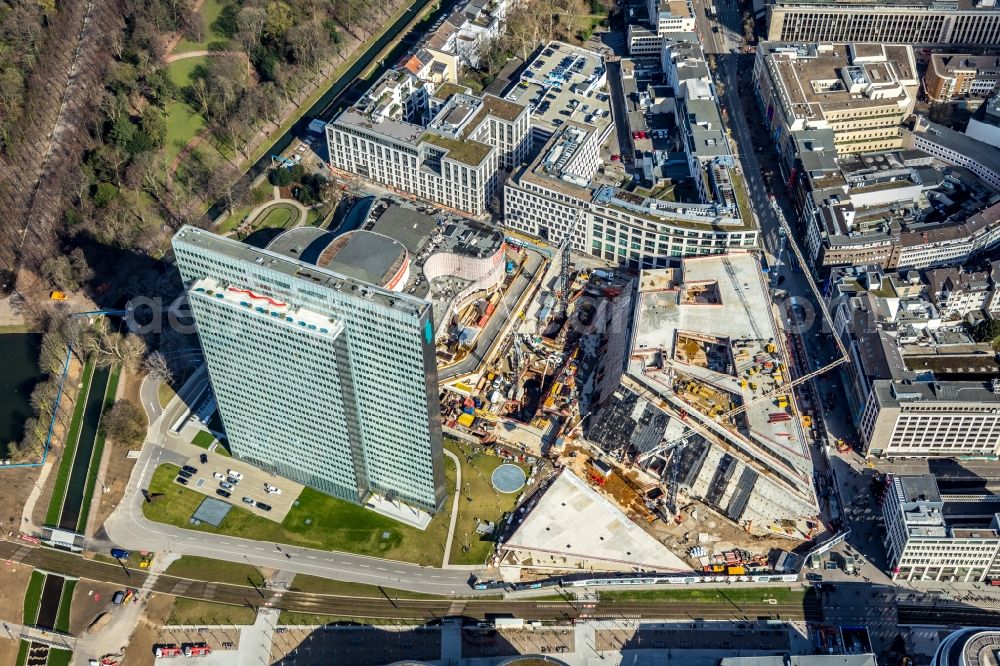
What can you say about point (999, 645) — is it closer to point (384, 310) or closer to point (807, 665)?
point (807, 665)

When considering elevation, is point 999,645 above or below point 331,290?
below

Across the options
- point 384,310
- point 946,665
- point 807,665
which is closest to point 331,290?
point 384,310

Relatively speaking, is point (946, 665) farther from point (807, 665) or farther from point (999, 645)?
point (807, 665)

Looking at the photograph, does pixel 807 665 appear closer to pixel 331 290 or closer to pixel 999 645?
pixel 999 645

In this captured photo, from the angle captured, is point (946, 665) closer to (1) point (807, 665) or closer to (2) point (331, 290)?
(1) point (807, 665)

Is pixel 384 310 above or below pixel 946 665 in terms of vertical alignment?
above

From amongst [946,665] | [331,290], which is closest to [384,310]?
[331,290]

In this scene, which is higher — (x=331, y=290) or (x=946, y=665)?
(x=331, y=290)
